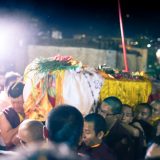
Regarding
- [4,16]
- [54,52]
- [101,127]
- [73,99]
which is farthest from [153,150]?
[4,16]

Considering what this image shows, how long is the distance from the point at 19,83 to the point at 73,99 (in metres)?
0.97

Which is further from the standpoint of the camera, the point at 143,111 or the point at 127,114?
the point at 143,111

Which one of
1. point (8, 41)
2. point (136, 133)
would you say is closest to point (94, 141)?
point (136, 133)

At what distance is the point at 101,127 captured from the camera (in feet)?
14.6

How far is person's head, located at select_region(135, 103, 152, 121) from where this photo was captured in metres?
5.76

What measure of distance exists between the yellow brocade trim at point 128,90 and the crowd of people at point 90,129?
0.30ft

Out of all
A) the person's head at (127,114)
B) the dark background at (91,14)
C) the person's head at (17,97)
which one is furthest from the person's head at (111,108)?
the dark background at (91,14)

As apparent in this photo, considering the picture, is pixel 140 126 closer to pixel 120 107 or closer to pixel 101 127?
pixel 120 107

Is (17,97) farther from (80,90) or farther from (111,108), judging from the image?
(111,108)

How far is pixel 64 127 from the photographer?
3.20m

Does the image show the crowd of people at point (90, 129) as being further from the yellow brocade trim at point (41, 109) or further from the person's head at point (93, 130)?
the yellow brocade trim at point (41, 109)

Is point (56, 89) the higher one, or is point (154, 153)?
point (56, 89)

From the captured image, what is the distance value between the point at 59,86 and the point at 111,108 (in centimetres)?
94

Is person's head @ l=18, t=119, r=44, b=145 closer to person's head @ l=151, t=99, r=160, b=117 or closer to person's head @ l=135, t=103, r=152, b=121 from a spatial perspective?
person's head @ l=135, t=103, r=152, b=121
